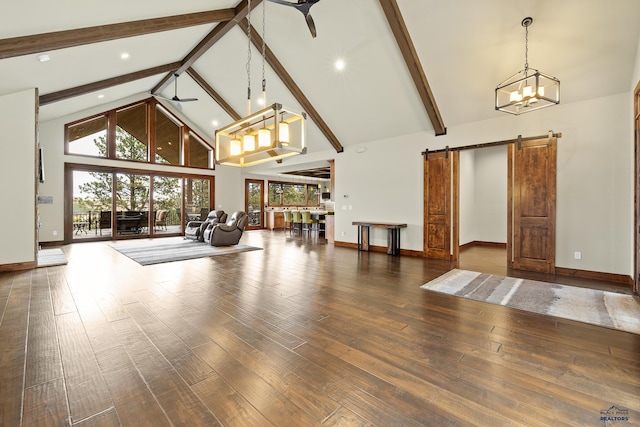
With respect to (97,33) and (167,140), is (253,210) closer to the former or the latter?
(167,140)

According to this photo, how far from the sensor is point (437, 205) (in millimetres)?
6141

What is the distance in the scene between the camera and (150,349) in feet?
7.26

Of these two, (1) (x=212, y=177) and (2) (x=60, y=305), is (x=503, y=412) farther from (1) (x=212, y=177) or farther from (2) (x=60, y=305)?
(1) (x=212, y=177)

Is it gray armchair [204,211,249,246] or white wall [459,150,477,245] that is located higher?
white wall [459,150,477,245]

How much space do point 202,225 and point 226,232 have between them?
1.36m

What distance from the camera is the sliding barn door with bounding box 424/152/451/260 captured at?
6000 mm

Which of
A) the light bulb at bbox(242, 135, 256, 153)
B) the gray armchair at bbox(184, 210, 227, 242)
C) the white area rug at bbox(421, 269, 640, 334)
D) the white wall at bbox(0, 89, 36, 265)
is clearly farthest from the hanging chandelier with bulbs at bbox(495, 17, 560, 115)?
the white wall at bbox(0, 89, 36, 265)

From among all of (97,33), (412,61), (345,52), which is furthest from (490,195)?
(97,33)

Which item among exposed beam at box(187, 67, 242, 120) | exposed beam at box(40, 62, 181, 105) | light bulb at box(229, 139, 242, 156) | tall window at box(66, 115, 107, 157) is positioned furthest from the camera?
tall window at box(66, 115, 107, 157)

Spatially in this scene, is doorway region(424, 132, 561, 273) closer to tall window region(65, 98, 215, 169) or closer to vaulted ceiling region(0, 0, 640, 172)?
vaulted ceiling region(0, 0, 640, 172)

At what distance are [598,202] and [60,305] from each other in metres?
7.35

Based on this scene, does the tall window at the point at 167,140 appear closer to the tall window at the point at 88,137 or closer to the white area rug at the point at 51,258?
the tall window at the point at 88,137

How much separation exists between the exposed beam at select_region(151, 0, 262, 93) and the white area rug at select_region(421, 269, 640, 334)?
5.45 m

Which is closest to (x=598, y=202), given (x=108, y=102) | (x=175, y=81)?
(x=175, y=81)
